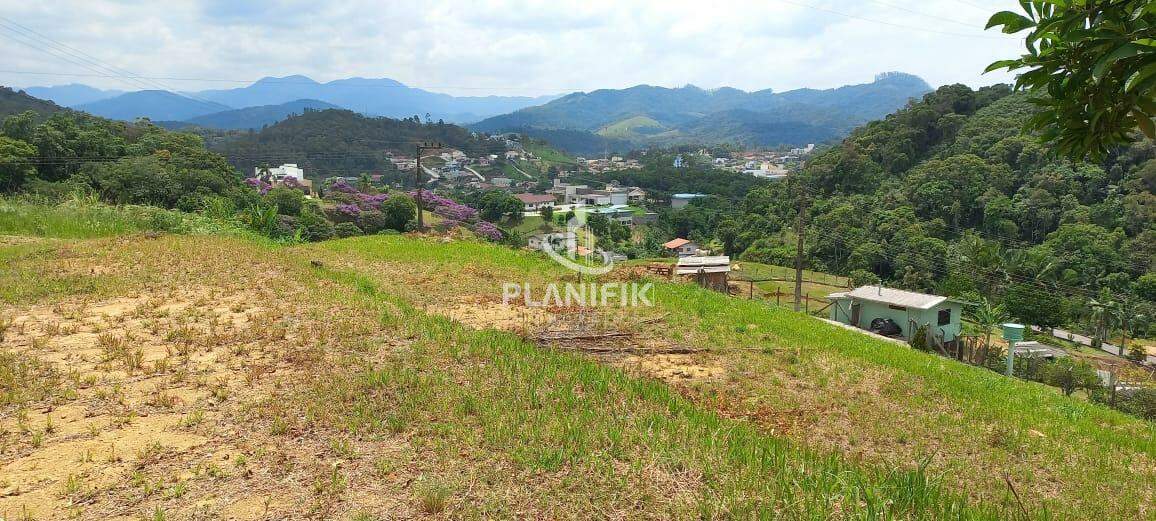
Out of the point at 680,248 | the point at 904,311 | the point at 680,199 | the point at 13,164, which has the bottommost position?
the point at 680,248

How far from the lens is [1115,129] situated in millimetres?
2174

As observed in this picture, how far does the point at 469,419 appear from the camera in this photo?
4.80 m

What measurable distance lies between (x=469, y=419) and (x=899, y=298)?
2554 cm

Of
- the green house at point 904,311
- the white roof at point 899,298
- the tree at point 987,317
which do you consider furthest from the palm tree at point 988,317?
the white roof at point 899,298

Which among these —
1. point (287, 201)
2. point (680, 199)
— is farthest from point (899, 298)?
point (680, 199)

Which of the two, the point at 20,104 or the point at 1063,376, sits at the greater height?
the point at 20,104

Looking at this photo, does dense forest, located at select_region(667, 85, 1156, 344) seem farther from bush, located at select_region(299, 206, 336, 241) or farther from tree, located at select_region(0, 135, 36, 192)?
tree, located at select_region(0, 135, 36, 192)

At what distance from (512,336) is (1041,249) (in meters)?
45.7

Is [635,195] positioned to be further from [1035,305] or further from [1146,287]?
[1146,287]

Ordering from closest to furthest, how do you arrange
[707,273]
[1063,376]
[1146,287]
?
1. [1063,376]
2. [707,273]
3. [1146,287]

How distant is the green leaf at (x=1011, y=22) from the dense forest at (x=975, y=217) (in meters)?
32.1

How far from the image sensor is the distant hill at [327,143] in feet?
237

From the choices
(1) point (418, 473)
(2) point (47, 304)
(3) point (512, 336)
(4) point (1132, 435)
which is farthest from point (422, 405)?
(4) point (1132, 435)

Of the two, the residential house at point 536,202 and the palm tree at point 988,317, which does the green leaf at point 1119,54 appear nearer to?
the palm tree at point 988,317
